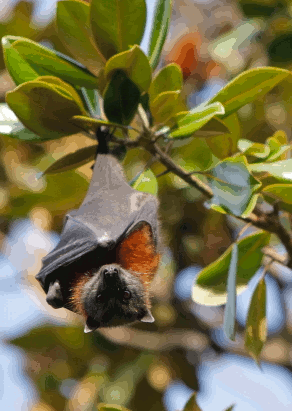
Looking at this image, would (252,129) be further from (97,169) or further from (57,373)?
(57,373)

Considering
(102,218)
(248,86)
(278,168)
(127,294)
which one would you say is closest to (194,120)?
(248,86)

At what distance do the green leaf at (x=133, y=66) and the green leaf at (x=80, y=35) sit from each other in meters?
0.17

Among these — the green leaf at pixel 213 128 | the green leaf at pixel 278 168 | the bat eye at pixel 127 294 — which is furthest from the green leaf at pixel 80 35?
the bat eye at pixel 127 294

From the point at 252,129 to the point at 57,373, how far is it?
11.1 feet

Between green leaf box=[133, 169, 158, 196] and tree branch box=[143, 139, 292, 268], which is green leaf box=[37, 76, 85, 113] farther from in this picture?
green leaf box=[133, 169, 158, 196]

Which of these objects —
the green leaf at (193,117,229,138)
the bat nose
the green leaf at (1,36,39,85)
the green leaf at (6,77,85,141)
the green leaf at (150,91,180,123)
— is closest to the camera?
the green leaf at (6,77,85,141)

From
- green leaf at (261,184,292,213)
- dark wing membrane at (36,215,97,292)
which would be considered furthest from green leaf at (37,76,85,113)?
green leaf at (261,184,292,213)

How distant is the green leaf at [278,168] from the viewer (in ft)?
7.17

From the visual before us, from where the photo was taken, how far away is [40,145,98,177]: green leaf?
8.27 feet

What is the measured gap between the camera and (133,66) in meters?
2.19

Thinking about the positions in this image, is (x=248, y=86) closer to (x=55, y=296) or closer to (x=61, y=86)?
(x=61, y=86)

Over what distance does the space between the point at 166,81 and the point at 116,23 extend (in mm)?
395

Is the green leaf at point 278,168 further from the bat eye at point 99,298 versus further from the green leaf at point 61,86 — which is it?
the bat eye at point 99,298

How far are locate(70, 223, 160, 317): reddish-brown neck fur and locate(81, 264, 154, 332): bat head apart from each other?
0.07 m
